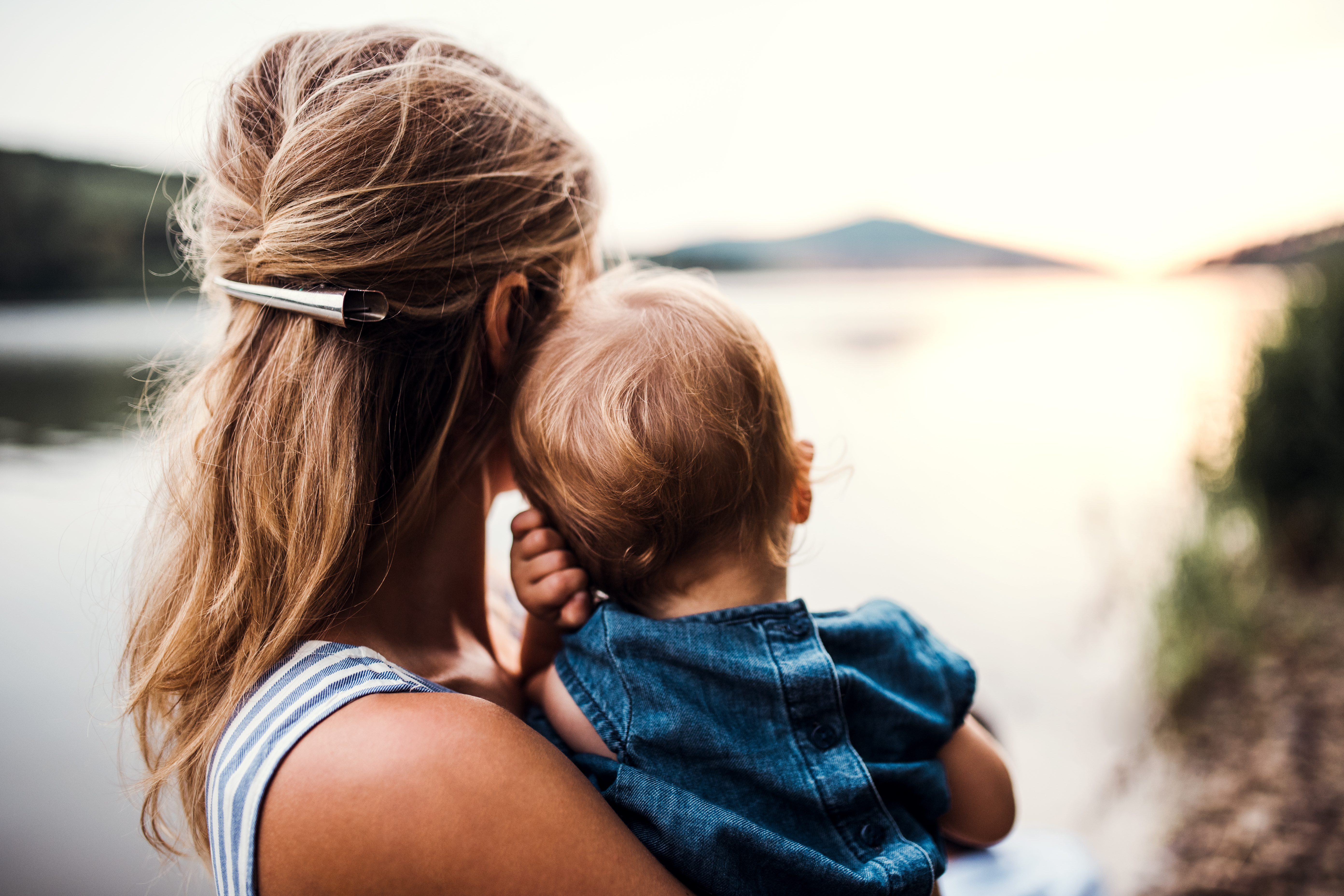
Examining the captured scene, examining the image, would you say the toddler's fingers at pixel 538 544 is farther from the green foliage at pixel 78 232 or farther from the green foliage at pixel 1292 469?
the green foliage at pixel 1292 469

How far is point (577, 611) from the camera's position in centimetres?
85

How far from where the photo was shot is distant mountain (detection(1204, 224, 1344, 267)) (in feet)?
11.5

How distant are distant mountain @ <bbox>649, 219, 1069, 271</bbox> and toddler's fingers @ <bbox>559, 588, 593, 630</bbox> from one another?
582 mm

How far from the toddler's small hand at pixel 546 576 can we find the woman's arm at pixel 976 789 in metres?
0.49

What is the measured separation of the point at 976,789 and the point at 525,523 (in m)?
0.65

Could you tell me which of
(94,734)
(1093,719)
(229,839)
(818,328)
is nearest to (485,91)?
(229,839)

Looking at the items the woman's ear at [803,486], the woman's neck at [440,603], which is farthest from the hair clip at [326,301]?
the woman's ear at [803,486]

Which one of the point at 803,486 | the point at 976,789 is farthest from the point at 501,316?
the point at 976,789

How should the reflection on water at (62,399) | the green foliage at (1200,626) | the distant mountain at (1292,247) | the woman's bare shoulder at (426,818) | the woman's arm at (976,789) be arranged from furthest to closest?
1. the distant mountain at (1292,247)
2. the green foliage at (1200,626)
3. the reflection on water at (62,399)
4. the woman's arm at (976,789)
5. the woman's bare shoulder at (426,818)

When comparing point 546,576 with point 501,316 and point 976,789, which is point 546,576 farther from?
point 976,789

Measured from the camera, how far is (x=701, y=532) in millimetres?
862

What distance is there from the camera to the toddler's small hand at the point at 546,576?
2.79ft

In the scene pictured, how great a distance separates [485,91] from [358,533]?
1.59 ft

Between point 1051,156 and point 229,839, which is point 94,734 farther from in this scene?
point 1051,156
